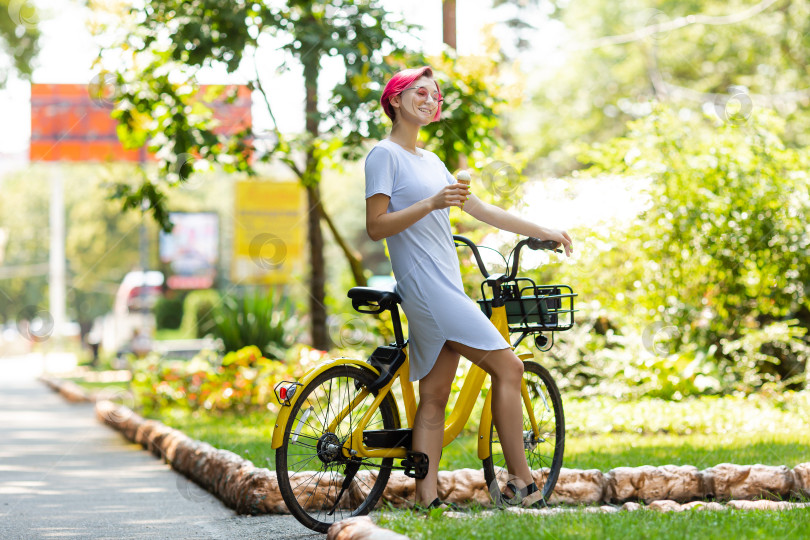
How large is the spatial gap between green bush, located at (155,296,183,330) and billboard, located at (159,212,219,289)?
1.12m

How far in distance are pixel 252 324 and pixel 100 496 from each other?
5349mm

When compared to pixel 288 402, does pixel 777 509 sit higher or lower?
lower

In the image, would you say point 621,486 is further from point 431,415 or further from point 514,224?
point 514,224

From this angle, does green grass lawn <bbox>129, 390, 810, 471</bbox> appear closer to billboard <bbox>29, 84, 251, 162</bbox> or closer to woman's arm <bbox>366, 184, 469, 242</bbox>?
woman's arm <bbox>366, 184, 469, 242</bbox>

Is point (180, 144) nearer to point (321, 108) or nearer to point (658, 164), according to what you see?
point (321, 108)

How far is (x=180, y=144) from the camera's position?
8.35 metres

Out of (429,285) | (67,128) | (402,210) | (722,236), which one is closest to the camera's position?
(402,210)

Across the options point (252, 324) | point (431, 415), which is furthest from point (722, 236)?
point (431, 415)

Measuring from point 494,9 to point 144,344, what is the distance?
16.4 meters

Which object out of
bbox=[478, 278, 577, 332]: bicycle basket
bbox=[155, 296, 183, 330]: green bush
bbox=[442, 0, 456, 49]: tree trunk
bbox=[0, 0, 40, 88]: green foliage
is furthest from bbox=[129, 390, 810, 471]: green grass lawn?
bbox=[155, 296, 183, 330]: green bush

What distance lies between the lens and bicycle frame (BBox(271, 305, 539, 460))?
3.85 metres

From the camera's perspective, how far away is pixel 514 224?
4.07 metres

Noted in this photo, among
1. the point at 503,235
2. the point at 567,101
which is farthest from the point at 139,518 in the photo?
the point at 567,101

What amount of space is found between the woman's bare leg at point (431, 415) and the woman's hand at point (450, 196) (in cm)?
65
